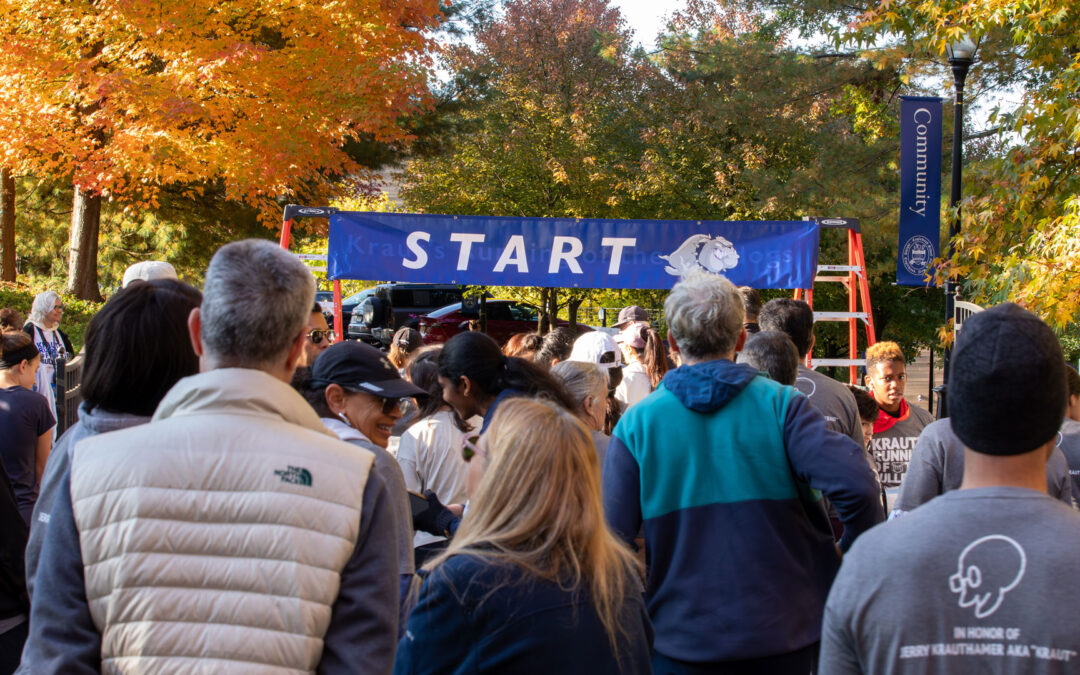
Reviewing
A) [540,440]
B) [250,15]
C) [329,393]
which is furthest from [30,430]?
[250,15]

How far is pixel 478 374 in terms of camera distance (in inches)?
160

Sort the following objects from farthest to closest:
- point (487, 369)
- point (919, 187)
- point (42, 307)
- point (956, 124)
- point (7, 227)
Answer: point (7, 227) < point (919, 187) < point (956, 124) < point (42, 307) < point (487, 369)

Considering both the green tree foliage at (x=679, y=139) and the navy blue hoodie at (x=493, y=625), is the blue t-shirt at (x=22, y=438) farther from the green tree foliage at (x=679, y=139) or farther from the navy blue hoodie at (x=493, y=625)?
the green tree foliage at (x=679, y=139)

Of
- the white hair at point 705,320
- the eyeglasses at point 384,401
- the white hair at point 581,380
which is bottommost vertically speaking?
the eyeglasses at point 384,401

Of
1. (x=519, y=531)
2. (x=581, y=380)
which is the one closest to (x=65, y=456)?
(x=519, y=531)

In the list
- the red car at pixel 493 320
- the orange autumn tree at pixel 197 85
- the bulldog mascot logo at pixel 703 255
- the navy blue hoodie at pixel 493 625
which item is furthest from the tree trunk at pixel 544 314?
the navy blue hoodie at pixel 493 625

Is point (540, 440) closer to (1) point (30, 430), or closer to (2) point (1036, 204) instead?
(1) point (30, 430)

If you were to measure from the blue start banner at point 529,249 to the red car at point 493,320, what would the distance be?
11831mm

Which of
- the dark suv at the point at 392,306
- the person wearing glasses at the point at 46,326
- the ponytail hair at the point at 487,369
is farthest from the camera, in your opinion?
the dark suv at the point at 392,306

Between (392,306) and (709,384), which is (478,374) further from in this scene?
(392,306)

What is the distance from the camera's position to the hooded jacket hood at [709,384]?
122 inches

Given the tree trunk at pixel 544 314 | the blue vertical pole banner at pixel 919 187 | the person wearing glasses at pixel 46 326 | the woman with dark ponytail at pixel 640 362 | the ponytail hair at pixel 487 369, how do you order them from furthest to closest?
the tree trunk at pixel 544 314 → the blue vertical pole banner at pixel 919 187 → the person wearing glasses at pixel 46 326 → the woman with dark ponytail at pixel 640 362 → the ponytail hair at pixel 487 369

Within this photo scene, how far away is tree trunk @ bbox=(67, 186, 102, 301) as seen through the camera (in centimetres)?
1694

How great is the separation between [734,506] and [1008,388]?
1.41m
